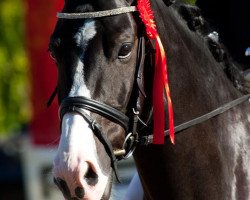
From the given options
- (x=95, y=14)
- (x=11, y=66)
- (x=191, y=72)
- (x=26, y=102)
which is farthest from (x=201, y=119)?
(x=26, y=102)

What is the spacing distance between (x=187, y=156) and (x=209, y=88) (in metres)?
0.43

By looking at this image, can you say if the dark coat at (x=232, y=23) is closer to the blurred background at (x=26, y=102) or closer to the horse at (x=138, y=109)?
the horse at (x=138, y=109)

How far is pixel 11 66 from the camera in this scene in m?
19.2

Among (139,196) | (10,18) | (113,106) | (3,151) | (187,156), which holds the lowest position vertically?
(3,151)

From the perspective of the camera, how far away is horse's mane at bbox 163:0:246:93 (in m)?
4.87

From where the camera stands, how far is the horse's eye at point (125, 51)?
4281 mm

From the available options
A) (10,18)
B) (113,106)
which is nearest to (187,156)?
(113,106)

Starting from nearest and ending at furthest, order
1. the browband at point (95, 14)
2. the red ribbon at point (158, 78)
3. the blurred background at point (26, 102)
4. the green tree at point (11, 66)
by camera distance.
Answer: the browband at point (95, 14) < the red ribbon at point (158, 78) < the blurred background at point (26, 102) < the green tree at point (11, 66)

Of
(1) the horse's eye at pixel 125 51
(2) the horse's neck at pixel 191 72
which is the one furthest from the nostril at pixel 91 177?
(2) the horse's neck at pixel 191 72

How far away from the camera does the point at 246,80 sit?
503cm

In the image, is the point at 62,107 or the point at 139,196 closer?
the point at 62,107

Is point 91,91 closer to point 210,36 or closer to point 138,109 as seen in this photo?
point 138,109

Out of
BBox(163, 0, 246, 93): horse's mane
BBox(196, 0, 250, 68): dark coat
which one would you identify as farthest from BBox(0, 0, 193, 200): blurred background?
BBox(163, 0, 246, 93): horse's mane

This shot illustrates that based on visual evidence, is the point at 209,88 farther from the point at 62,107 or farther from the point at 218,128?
the point at 62,107
